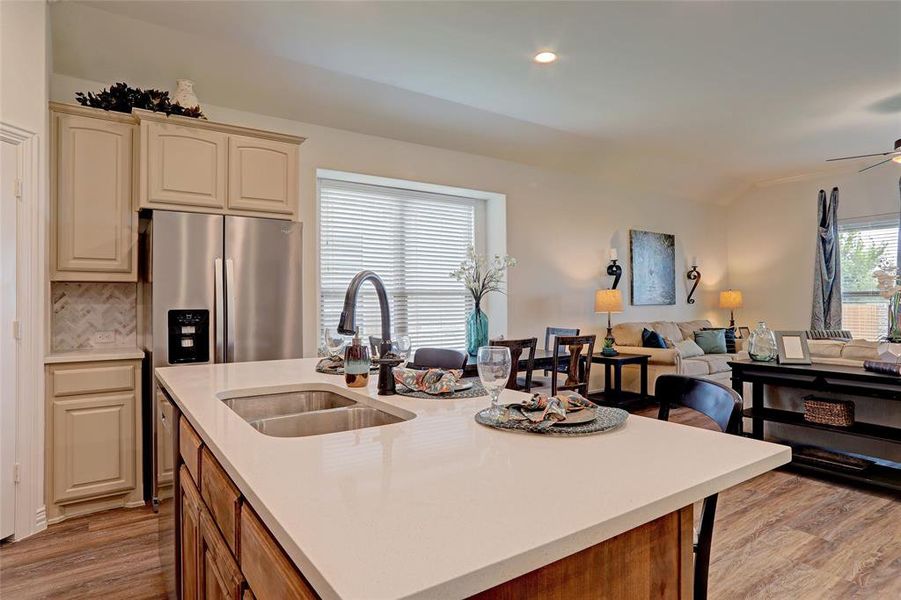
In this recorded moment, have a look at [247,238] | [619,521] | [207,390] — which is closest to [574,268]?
[247,238]

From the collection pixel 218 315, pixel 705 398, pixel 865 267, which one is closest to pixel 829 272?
pixel 865 267

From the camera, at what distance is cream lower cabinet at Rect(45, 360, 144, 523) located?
9.22 feet

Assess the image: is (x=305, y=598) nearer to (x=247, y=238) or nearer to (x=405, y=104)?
(x=247, y=238)

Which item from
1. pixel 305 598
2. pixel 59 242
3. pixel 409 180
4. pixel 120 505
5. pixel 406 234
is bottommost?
pixel 120 505

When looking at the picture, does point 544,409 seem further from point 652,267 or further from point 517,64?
point 652,267

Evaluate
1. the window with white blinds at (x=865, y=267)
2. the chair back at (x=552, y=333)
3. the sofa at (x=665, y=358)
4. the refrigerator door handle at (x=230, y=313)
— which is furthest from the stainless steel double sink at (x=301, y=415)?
the window with white blinds at (x=865, y=267)

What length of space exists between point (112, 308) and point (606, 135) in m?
4.53

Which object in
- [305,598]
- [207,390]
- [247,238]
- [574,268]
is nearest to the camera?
[305,598]

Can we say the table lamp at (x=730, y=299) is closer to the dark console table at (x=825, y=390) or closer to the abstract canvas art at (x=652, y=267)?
the abstract canvas art at (x=652, y=267)

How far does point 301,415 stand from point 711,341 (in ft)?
20.4

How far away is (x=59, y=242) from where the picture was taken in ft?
9.64

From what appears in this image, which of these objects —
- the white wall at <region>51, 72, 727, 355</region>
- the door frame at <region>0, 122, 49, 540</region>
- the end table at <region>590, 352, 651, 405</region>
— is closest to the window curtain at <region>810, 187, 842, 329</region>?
the white wall at <region>51, 72, 727, 355</region>

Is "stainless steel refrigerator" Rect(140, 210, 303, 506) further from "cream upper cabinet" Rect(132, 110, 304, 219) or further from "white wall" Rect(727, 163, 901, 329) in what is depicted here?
"white wall" Rect(727, 163, 901, 329)

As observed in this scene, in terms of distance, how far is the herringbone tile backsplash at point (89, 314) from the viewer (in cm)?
320
